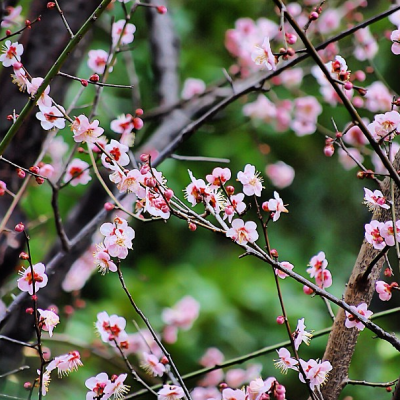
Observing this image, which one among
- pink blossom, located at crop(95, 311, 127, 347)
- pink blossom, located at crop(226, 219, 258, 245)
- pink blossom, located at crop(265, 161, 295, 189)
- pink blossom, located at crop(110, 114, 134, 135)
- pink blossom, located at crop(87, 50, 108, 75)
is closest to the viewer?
pink blossom, located at crop(226, 219, 258, 245)

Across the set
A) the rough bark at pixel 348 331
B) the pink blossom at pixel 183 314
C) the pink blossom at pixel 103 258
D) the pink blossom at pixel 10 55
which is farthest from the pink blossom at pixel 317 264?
the pink blossom at pixel 183 314

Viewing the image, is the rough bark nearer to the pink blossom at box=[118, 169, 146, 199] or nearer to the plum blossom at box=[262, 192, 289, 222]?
the plum blossom at box=[262, 192, 289, 222]

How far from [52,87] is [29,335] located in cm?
55

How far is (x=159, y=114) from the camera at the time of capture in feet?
5.28

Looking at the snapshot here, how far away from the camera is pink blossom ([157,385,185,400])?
2.72 ft

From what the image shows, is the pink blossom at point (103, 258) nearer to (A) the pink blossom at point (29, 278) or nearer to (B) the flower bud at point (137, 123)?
(A) the pink blossom at point (29, 278)

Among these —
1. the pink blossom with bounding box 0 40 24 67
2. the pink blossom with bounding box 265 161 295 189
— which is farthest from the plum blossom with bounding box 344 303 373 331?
the pink blossom with bounding box 265 161 295 189

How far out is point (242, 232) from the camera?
735 mm

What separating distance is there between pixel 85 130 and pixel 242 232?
0.83 feet

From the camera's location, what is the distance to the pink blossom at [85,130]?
0.78 meters

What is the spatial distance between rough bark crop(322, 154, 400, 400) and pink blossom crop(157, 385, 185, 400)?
0.66 ft

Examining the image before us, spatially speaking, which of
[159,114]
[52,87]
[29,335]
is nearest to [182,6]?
[159,114]

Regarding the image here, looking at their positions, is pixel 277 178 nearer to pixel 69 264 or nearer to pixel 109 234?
pixel 69 264

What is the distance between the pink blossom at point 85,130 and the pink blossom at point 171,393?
36 cm
